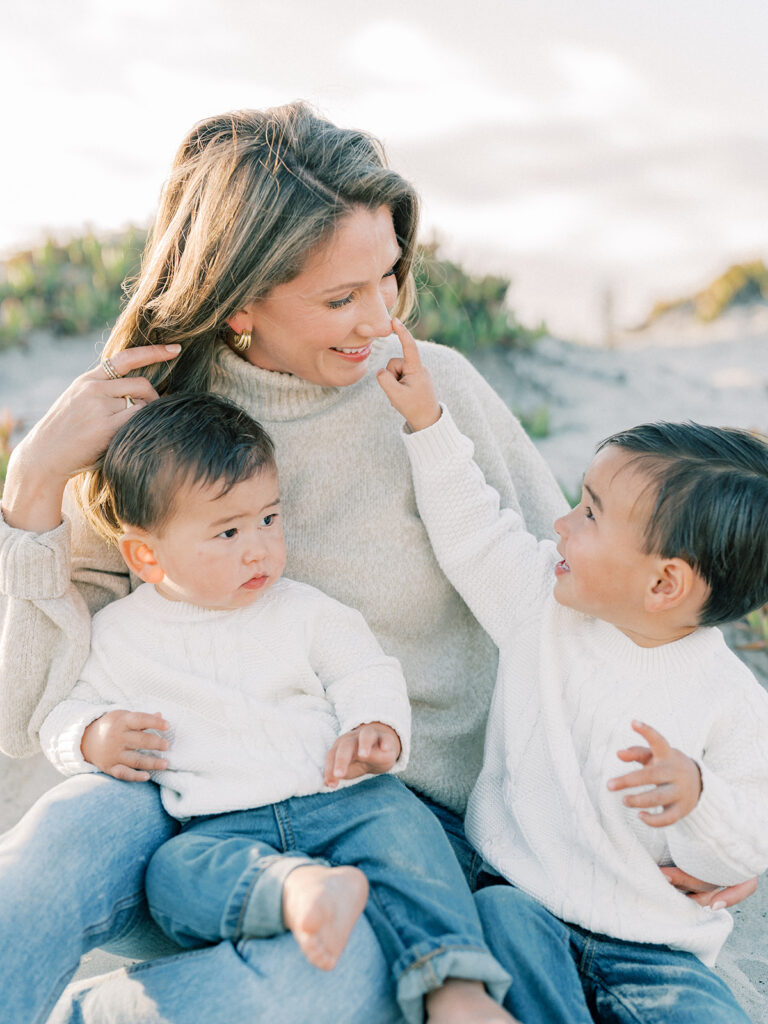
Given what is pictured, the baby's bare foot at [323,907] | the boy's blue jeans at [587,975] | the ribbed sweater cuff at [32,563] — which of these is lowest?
the boy's blue jeans at [587,975]

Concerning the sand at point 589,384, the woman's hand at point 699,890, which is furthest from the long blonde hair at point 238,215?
the sand at point 589,384

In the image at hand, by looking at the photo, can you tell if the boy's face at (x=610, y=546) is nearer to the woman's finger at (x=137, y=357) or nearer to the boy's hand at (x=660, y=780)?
the boy's hand at (x=660, y=780)

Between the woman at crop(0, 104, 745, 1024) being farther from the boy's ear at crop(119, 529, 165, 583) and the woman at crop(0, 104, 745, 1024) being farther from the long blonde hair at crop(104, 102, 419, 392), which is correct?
the boy's ear at crop(119, 529, 165, 583)

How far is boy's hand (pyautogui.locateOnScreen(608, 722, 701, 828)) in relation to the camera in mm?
1767

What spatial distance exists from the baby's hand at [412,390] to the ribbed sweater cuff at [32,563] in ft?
2.62

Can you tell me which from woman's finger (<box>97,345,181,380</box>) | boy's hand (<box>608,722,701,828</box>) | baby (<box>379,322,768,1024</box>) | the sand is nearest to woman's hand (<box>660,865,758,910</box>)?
baby (<box>379,322,768,1024</box>)

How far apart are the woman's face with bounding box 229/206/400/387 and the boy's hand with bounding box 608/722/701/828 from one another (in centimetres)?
106

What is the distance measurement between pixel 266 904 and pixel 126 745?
487 millimetres

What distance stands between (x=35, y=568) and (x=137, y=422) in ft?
1.25

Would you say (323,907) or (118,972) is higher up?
(323,907)

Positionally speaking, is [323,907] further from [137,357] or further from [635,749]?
[137,357]

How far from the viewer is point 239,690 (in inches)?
83.9

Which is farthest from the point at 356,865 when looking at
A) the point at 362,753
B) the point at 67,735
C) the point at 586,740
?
the point at 67,735

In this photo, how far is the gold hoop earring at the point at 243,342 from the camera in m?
2.45
